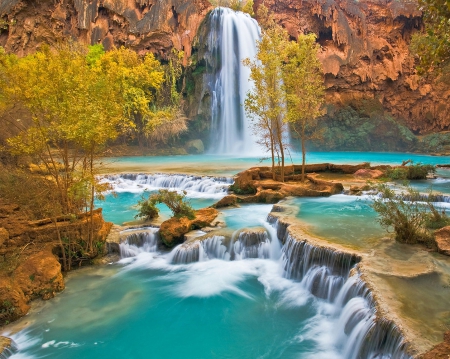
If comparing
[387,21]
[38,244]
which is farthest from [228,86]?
[38,244]

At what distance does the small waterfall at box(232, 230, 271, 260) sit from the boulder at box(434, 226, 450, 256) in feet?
12.8

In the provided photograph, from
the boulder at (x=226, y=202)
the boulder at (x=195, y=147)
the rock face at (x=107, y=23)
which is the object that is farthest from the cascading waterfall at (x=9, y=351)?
the rock face at (x=107, y=23)

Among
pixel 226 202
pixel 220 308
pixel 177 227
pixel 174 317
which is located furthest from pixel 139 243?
pixel 226 202

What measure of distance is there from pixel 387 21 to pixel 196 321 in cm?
3887

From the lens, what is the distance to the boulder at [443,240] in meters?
6.87

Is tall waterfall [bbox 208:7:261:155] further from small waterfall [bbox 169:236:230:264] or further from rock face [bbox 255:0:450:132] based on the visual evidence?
small waterfall [bbox 169:236:230:264]

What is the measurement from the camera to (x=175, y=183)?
18.6 m

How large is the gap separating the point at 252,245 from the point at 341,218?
2.86 m

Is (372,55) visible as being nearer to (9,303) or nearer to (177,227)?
(177,227)

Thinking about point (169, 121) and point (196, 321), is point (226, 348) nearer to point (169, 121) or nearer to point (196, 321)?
point (196, 321)

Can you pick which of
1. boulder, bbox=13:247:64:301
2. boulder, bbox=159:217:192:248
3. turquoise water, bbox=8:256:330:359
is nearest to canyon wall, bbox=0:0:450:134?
boulder, bbox=159:217:192:248

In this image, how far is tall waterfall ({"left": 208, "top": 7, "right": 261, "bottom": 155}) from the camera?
33.6 meters

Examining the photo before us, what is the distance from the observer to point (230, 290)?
7.70 m

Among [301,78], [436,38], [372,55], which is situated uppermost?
[372,55]
